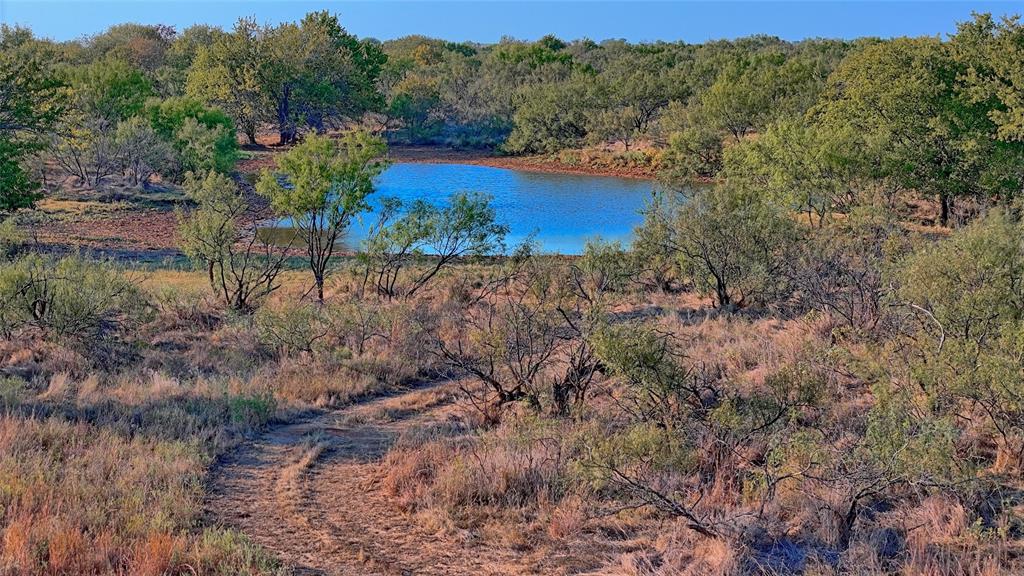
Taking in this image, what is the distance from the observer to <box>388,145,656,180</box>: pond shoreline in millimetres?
51875

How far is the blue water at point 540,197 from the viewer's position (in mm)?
30938

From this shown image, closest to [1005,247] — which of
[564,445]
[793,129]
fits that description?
[564,445]

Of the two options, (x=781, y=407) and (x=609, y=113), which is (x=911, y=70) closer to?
(x=781, y=407)

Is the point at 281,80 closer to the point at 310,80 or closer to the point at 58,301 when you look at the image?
the point at 310,80

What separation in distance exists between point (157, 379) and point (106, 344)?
252 cm

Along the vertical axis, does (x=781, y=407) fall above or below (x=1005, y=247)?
below

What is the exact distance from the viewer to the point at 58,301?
1250cm

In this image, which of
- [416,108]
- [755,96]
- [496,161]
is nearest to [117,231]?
[496,161]

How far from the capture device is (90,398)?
935 centimetres

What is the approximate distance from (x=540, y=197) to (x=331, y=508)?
34.8 metres

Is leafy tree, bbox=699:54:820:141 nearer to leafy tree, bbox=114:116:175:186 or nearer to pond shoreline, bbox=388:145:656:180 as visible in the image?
pond shoreline, bbox=388:145:656:180

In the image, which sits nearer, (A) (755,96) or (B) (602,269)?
(B) (602,269)

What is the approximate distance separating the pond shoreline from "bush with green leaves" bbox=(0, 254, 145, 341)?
39.1 metres

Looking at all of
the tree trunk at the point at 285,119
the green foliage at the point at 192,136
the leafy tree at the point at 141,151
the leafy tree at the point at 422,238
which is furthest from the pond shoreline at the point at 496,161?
the leafy tree at the point at 422,238
